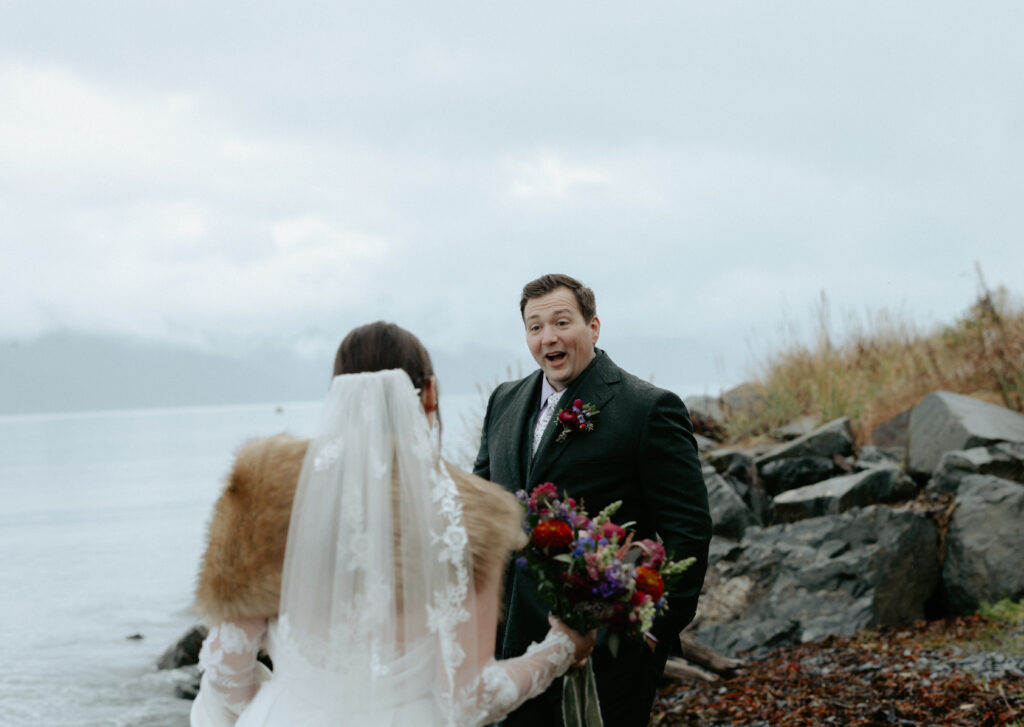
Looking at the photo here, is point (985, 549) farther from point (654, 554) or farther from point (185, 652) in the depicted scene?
point (185, 652)

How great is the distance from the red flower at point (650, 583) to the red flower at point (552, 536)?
9.7 inches

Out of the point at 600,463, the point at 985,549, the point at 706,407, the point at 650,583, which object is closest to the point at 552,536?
the point at 650,583

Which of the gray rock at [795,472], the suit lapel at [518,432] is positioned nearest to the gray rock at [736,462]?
the gray rock at [795,472]

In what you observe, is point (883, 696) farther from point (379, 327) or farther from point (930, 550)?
point (379, 327)

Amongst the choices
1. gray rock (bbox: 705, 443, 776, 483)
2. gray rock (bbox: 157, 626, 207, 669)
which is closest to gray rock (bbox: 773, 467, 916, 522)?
gray rock (bbox: 705, 443, 776, 483)

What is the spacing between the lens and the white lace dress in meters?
2.79

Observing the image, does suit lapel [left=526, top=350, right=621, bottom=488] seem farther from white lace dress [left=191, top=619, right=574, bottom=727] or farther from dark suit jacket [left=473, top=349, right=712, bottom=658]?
white lace dress [left=191, top=619, right=574, bottom=727]

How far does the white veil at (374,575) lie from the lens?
2.75m

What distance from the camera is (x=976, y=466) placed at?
930 centimetres

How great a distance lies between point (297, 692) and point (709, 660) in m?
5.25

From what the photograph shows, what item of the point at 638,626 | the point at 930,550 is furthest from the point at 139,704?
the point at 638,626

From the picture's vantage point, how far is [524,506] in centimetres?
332

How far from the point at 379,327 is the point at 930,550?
6.88m

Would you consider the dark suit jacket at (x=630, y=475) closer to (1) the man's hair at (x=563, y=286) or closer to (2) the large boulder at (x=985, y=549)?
(1) the man's hair at (x=563, y=286)
